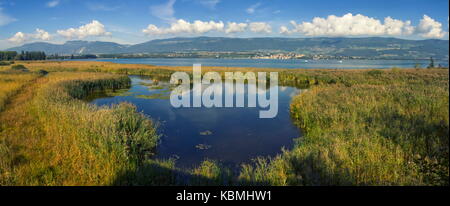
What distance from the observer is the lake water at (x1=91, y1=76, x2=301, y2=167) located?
11.7 metres

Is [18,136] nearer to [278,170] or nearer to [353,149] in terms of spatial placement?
[278,170]

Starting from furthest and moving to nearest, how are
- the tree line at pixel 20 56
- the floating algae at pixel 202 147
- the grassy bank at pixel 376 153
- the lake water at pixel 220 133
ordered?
1. the tree line at pixel 20 56
2. the floating algae at pixel 202 147
3. the lake water at pixel 220 133
4. the grassy bank at pixel 376 153

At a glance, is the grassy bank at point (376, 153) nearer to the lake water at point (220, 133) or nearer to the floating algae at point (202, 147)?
the lake water at point (220, 133)

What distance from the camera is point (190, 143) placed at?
1322 centimetres

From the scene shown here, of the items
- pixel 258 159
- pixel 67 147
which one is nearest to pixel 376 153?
pixel 258 159

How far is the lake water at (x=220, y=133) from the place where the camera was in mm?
11656

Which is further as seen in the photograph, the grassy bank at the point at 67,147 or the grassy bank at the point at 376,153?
the grassy bank at the point at 67,147

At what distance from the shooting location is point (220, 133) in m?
15.0

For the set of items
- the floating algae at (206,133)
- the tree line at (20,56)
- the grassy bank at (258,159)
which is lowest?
the floating algae at (206,133)

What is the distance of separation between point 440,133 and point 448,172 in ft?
7.61

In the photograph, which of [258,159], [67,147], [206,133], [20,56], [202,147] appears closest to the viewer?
[67,147]

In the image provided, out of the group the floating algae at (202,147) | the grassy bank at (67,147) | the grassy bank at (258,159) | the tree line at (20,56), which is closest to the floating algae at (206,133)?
the floating algae at (202,147)

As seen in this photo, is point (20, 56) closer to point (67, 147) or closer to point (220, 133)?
point (220, 133)
